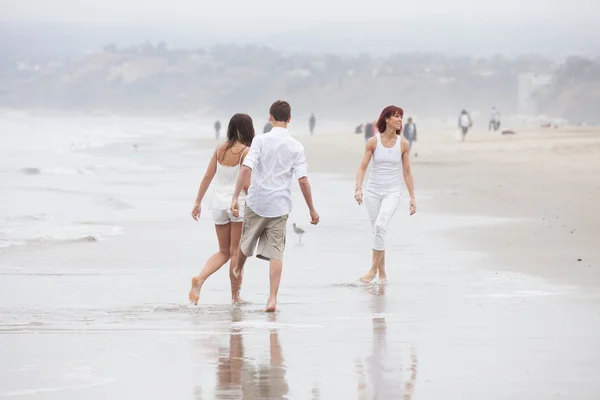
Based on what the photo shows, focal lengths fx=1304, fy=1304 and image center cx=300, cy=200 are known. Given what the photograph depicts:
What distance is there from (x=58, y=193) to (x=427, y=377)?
18.1 meters

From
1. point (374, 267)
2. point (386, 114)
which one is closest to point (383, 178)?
point (386, 114)

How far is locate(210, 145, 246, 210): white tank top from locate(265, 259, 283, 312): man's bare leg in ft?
1.68

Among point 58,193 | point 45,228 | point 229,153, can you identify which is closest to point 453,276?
point 229,153

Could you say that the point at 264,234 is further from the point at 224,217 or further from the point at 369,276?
the point at 369,276

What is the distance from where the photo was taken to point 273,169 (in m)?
8.98

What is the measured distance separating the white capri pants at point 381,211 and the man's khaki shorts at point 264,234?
5.60 ft

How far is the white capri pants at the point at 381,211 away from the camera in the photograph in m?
10.7

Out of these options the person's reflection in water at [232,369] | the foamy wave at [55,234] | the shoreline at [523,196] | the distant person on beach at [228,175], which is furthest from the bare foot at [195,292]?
the foamy wave at [55,234]

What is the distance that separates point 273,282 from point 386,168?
2.03 metres

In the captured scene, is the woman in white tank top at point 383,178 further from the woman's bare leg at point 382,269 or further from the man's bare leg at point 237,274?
the man's bare leg at point 237,274

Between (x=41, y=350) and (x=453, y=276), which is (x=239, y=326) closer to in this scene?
(x=41, y=350)

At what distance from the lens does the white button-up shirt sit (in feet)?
29.3

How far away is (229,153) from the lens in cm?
930

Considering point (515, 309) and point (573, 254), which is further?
point (573, 254)
